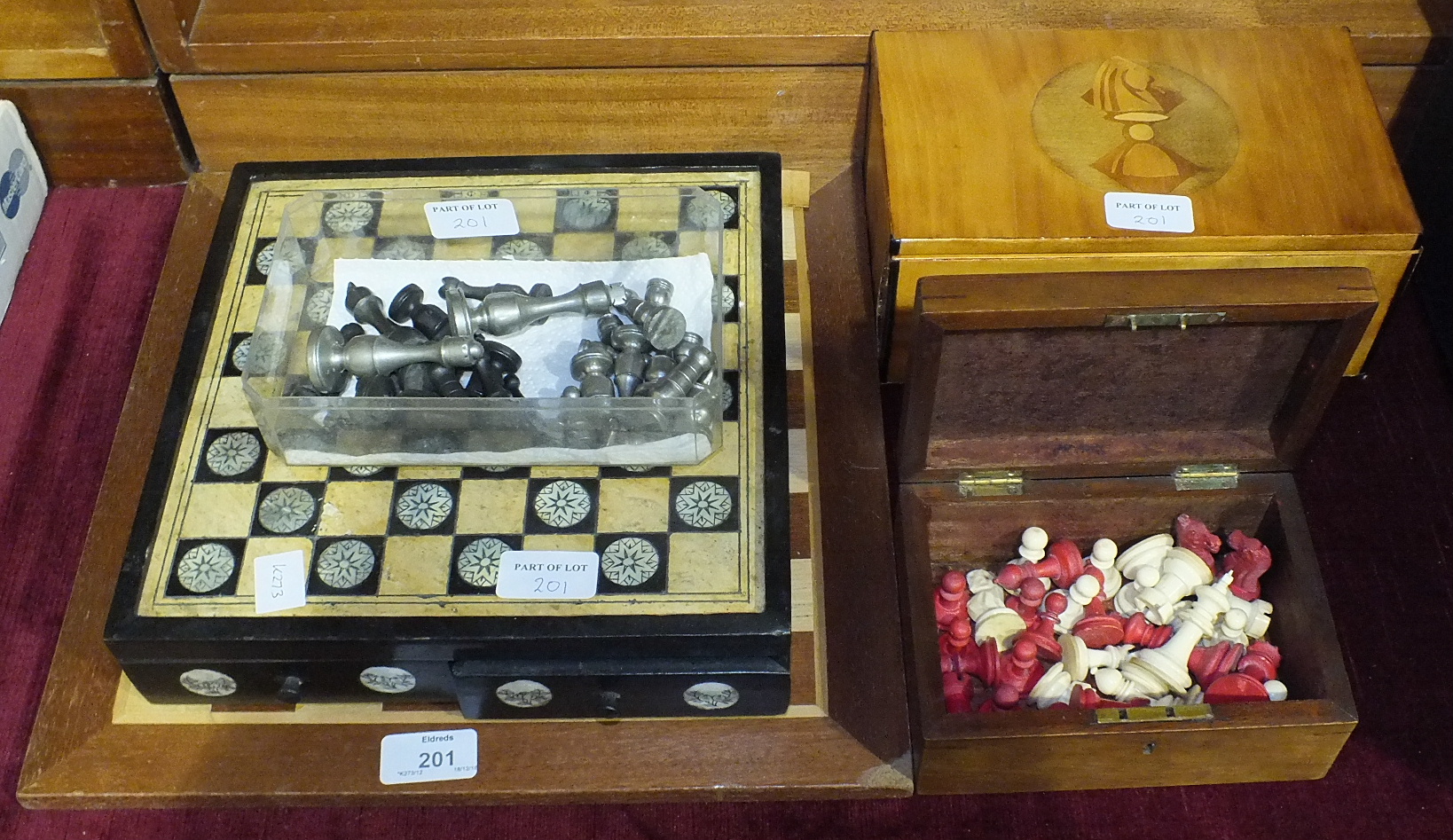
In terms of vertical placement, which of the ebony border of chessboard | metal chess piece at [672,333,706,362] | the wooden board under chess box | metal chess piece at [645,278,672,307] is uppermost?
the wooden board under chess box

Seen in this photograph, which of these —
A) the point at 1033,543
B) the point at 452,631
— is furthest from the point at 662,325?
the point at 1033,543

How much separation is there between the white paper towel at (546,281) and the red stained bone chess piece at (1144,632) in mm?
614

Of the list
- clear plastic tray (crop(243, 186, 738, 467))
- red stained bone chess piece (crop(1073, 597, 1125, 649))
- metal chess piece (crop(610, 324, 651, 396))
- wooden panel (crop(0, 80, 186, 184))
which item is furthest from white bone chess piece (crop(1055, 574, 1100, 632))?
wooden panel (crop(0, 80, 186, 184))

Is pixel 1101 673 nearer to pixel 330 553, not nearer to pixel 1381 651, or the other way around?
pixel 1381 651

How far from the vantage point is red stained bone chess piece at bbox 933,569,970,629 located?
156cm

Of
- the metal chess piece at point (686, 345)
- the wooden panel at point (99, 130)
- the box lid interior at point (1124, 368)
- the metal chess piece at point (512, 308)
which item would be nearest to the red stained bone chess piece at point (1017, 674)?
the box lid interior at point (1124, 368)

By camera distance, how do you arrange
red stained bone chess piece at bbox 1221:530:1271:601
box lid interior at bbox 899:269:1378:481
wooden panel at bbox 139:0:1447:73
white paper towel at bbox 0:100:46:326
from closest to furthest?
box lid interior at bbox 899:269:1378:481 → red stained bone chess piece at bbox 1221:530:1271:601 → wooden panel at bbox 139:0:1447:73 → white paper towel at bbox 0:100:46:326

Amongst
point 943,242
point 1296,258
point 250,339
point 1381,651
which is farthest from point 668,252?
point 1381,651

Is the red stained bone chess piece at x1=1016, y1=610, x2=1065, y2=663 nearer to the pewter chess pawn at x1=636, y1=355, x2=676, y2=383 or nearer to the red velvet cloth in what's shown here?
the red velvet cloth

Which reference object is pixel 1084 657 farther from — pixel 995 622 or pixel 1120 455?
pixel 1120 455

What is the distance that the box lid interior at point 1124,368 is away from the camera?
1.33 metres

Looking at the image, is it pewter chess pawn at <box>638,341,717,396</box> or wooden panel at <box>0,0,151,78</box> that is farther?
wooden panel at <box>0,0,151,78</box>

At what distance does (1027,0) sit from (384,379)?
41.3 inches

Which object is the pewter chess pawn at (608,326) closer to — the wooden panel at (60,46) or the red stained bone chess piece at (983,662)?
the red stained bone chess piece at (983,662)
